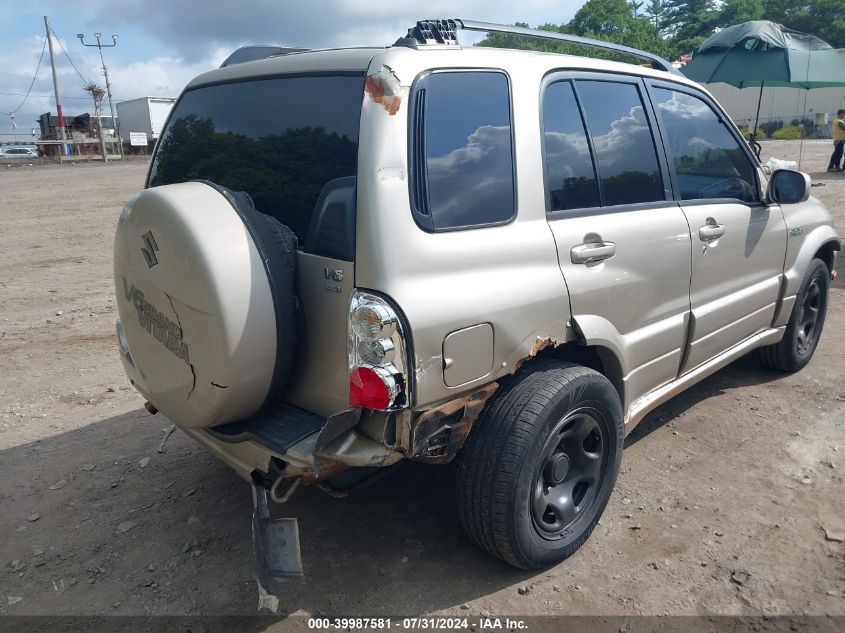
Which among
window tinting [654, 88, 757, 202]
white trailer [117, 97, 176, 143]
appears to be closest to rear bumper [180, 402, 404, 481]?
window tinting [654, 88, 757, 202]

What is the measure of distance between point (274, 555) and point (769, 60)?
9503mm

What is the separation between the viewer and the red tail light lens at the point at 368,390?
7.10 ft

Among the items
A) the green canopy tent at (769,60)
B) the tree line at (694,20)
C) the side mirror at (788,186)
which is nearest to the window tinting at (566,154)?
the side mirror at (788,186)

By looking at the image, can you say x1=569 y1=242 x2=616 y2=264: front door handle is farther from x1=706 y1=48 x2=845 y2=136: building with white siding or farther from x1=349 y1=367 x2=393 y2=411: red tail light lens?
x1=706 y1=48 x2=845 y2=136: building with white siding

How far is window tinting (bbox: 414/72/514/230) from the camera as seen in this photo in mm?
2318

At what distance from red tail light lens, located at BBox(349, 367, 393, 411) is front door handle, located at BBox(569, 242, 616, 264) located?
39.6 inches

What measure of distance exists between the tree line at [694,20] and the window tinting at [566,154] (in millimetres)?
57472

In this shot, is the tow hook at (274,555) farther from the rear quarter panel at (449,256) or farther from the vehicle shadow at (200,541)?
the rear quarter panel at (449,256)

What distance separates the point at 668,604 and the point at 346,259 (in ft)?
5.91

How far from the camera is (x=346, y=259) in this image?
2.26 meters

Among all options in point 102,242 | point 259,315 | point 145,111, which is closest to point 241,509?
point 259,315

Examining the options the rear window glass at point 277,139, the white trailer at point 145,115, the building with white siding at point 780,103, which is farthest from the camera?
the white trailer at point 145,115

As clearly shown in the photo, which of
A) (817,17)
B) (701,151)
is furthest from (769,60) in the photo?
(817,17)

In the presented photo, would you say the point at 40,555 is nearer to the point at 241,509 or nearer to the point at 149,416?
the point at 241,509
